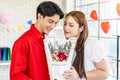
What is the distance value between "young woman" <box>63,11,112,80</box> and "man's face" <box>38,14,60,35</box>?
0.11 meters

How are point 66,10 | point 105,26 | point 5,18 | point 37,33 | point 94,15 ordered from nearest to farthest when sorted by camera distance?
point 37,33, point 105,26, point 94,15, point 5,18, point 66,10

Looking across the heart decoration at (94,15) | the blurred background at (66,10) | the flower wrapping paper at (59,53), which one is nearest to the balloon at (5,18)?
the blurred background at (66,10)

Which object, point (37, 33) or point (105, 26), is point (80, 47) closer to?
point (37, 33)

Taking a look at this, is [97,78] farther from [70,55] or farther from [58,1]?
[58,1]

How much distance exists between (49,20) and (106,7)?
4.72 feet

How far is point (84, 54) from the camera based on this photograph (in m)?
1.26

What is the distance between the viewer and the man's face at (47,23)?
1.20m

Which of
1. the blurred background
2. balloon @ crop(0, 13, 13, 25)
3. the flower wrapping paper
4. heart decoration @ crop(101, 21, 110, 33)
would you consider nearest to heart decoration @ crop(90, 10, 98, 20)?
the blurred background

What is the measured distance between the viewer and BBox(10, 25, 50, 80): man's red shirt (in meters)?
1.13

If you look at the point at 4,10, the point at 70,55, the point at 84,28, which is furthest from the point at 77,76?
the point at 4,10

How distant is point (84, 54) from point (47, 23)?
27cm

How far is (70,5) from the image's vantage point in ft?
10.5

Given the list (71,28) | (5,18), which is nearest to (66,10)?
(5,18)

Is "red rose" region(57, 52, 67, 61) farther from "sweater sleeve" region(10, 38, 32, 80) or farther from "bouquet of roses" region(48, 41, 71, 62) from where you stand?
"sweater sleeve" region(10, 38, 32, 80)
